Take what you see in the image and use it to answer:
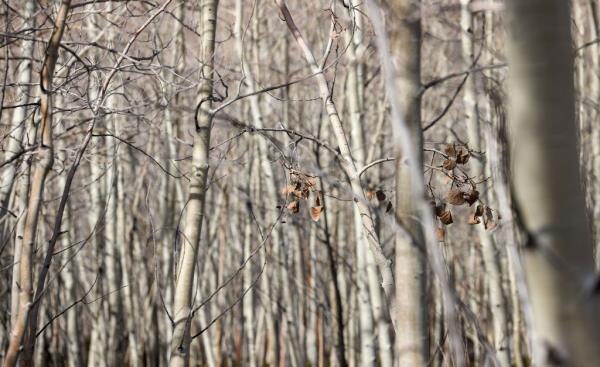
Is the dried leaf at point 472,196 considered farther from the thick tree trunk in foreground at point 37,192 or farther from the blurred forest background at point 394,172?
the thick tree trunk in foreground at point 37,192

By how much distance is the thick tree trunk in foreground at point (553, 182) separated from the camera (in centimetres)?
105

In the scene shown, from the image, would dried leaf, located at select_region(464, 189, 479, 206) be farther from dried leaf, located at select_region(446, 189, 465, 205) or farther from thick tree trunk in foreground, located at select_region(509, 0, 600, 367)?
thick tree trunk in foreground, located at select_region(509, 0, 600, 367)

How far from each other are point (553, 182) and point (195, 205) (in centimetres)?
273

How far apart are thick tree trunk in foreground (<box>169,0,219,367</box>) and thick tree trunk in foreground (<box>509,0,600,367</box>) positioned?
97.6 inches

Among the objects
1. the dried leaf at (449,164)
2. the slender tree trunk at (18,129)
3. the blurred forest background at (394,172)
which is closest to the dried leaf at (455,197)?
the blurred forest background at (394,172)

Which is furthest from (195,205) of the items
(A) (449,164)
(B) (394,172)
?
(B) (394,172)

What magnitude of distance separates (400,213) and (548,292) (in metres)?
0.88

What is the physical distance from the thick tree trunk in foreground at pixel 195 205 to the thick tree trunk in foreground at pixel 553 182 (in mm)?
2478

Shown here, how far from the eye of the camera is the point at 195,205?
144 inches

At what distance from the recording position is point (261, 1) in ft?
33.8

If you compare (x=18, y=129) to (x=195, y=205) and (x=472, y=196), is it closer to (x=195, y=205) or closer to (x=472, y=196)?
(x=195, y=205)

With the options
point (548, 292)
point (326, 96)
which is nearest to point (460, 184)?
point (326, 96)

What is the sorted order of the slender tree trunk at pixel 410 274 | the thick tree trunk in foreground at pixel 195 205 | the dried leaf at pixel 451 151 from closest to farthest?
1. the slender tree trunk at pixel 410 274
2. the dried leaf at pixel 451 151
3. the thick tree trunk in foreground at pixel 195 205

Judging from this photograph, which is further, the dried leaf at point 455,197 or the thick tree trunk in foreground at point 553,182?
the dried leaf at point 455,197
